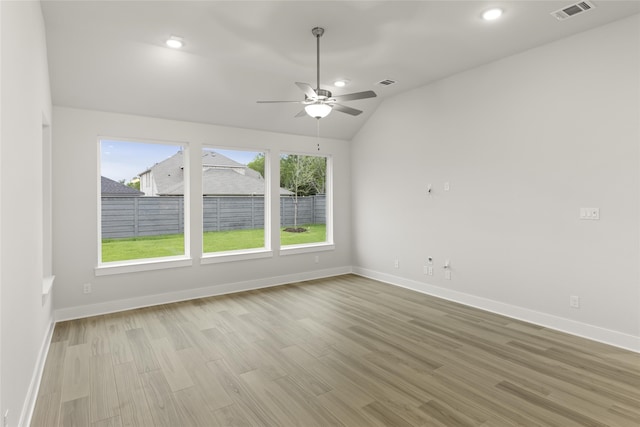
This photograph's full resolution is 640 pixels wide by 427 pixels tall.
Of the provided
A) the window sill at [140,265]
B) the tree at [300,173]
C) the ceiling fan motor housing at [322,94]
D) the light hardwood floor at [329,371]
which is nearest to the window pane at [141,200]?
the window sill at [140,265]

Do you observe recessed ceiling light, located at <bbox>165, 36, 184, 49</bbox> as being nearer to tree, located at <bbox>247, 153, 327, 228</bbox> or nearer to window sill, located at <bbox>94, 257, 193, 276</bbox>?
tree, located at <bbox>247, 153, 327, 228</bbox>

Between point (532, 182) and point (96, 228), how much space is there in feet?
17.1

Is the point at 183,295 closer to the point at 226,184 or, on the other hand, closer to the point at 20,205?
the point at 226,184

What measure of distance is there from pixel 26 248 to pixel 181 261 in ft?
8.72

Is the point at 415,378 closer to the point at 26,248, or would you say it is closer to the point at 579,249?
the point at 579,249

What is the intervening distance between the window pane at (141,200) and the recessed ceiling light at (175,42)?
64.5 inches

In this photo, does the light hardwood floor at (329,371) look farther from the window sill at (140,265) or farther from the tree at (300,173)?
the tree at (300,173)

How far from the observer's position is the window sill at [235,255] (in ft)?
16.9

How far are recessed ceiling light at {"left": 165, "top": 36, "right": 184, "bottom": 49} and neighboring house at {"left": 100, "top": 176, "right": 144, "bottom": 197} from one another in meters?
2.01

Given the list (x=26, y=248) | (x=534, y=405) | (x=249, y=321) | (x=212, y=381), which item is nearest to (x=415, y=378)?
(x=534, y=405)

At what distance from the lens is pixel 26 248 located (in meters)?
2.29

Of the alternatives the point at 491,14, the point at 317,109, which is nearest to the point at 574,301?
the point at 491,14

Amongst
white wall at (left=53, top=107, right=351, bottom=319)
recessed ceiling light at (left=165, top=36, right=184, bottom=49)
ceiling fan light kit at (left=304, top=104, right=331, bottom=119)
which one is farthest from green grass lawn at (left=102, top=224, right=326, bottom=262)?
ceiling fan light kit at (left=304, top=104, right=331, bottom=119)

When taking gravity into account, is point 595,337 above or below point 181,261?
below
